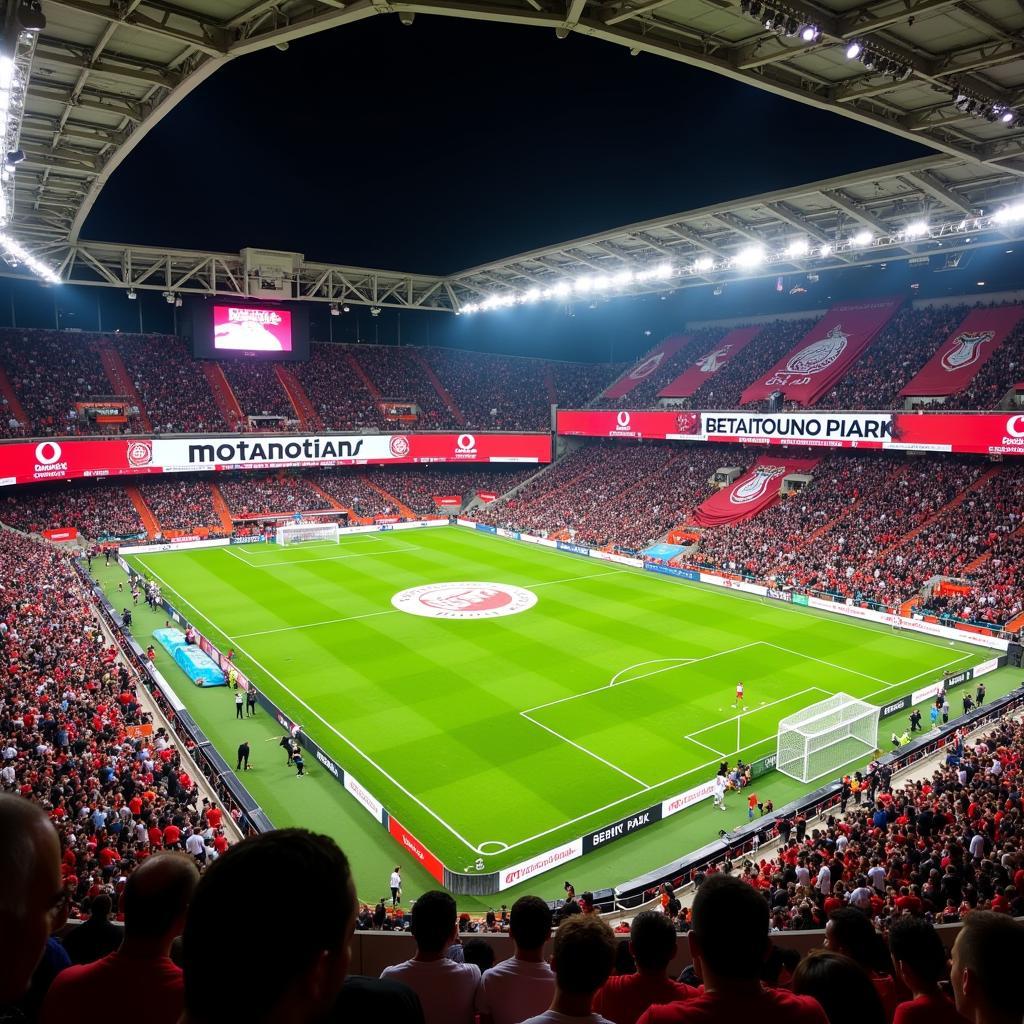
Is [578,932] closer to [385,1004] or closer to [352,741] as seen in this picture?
[385,1004]

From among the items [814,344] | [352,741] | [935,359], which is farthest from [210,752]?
[814,344]

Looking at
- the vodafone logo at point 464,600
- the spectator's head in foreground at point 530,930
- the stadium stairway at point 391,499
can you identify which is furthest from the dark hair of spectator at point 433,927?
the stadium stairway at point 391,499

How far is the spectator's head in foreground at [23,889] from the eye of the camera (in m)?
1.90

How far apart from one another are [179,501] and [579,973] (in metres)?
55.9

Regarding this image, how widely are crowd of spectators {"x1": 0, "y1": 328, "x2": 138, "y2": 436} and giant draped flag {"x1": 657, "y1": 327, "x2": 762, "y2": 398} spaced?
38248mm

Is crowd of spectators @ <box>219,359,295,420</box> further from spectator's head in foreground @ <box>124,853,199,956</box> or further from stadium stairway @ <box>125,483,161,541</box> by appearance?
spectator's head in foreground @ <box>124,853,199,956</box>

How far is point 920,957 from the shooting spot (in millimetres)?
3885

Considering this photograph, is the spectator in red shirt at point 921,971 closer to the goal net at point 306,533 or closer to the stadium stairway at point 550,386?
the goal net at point 306,533

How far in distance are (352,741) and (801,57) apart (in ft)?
70.4

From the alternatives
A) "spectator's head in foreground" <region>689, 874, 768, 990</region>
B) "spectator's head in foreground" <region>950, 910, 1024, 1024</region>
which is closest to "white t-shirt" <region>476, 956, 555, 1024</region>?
"spectator's head in foreground" <region>689, 874, 768, 990</region>

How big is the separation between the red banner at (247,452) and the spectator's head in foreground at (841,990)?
1994 inches

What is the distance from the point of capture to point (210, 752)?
21047mm

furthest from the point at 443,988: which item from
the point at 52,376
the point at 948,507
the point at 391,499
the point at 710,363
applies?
the point at 710,363

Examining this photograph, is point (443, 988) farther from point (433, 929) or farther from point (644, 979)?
point (644, 979)
